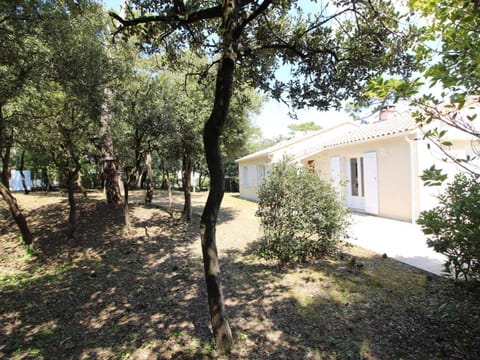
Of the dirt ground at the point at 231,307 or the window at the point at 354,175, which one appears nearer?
the dirt ground at the point at 231,307

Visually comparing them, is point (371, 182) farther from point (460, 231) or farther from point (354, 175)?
point (460, 231)

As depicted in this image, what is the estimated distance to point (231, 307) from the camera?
143 inches

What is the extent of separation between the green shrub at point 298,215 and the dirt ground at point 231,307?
1.06 feet

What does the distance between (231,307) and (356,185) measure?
9715 mm

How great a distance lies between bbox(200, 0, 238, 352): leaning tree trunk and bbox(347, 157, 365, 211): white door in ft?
31.5

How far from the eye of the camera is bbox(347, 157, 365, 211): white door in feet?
36.3

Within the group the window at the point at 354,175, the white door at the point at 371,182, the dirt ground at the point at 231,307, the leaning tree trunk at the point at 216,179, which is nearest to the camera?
the leaning tree trunk at the point at 216,179

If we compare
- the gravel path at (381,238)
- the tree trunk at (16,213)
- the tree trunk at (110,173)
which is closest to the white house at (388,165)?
the gravel path at (381,238)

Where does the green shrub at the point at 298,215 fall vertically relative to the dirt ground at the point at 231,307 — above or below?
above

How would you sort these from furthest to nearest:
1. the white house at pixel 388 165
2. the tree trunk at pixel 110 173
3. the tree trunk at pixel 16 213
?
the tree trunk at pixel 110 173 < the white house at pixel 388 165 < the tree trunk at pixel 16 213

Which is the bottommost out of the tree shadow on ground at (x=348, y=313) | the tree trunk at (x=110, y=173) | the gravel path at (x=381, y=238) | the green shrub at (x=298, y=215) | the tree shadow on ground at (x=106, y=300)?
the tree shadow on ground at (x=106, y=300)

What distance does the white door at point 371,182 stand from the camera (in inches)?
389

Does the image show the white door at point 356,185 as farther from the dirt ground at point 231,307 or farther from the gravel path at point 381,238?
the dirt ground at point 231,307

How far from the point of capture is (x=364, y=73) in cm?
371
